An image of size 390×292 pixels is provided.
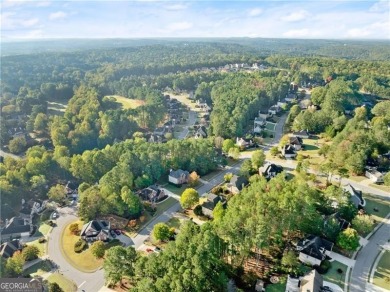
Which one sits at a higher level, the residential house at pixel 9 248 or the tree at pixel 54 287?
the tree at pixel 54 287

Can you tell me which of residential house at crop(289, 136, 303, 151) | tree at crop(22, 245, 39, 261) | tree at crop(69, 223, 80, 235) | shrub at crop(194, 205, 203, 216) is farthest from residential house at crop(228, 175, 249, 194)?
tree at crop(22, 245, 39, 261)

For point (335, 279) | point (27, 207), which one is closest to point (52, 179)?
point (27, 207)

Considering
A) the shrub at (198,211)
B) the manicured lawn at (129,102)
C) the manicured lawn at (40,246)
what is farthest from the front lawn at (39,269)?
the manicured lawn at (129,102)

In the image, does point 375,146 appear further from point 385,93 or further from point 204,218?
point 385,93

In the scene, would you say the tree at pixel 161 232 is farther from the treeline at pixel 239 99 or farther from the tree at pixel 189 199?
the treeline at pixel 239 99

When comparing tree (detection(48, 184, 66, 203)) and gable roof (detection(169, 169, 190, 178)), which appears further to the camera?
gable roof (detection(169, 169, 190, 178))

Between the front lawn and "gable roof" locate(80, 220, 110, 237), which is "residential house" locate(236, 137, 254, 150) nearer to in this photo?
"gable roof" locate(80, 220, 110, 237)

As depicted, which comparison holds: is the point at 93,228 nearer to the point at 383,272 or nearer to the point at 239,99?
the point at 383,272
